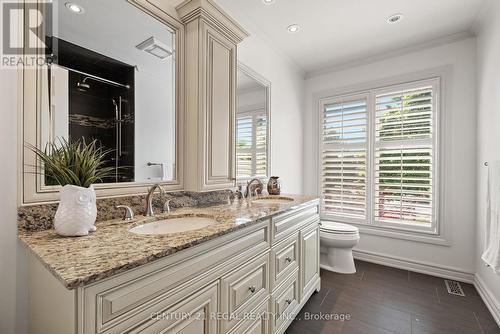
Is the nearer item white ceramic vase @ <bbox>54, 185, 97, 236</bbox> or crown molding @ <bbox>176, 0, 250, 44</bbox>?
white ceramic vase @ <bbox>54, 185, 97, 236</bbox>

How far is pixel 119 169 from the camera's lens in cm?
131

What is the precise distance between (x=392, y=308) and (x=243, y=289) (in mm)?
1494

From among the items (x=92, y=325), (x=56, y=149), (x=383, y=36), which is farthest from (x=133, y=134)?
(x=383, y=36)

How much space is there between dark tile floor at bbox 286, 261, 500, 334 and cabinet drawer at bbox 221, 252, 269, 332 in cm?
63

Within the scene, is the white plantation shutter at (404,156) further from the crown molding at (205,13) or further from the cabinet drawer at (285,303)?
the crown molding at (205,13)

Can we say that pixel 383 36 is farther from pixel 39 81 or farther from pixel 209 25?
pixel 39 81

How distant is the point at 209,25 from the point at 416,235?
2.93 m

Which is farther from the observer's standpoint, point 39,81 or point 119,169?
point 119,169

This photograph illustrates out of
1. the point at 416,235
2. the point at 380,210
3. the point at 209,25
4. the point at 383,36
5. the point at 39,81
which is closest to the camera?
the point at 39,81

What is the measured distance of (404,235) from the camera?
2.70 meters

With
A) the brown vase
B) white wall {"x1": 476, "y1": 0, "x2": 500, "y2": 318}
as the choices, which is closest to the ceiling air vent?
the brown vase

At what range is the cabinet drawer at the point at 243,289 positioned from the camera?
1.09 meters

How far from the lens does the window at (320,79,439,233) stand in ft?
8.50

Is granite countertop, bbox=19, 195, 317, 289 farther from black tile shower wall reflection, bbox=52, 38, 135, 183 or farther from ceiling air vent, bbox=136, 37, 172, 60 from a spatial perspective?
ceiling air vent, bbox=136, 37, 172, 60
